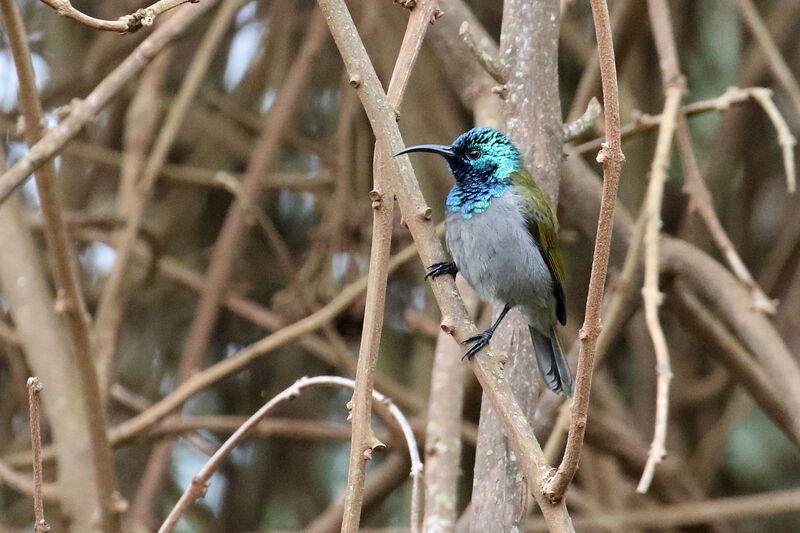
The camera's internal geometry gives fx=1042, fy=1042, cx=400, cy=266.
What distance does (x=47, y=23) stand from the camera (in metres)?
5.57

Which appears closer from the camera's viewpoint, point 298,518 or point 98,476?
point 98,476

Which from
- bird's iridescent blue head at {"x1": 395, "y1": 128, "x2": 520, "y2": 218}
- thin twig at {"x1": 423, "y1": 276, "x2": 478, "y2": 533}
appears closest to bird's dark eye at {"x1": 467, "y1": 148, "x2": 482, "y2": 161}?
bird's iridescent blue head at {"x1": 395, "y1": 128, "x2": 520, "y2": 218}

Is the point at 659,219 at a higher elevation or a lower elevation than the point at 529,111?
lower

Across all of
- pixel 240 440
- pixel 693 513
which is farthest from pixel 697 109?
pixel 240 440

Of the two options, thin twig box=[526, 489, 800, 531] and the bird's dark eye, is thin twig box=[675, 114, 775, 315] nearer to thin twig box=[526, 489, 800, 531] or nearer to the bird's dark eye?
the bird's dark eye

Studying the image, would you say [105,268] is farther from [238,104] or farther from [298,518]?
[298,518]

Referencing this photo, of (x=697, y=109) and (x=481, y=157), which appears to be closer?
(x=481, y=157)

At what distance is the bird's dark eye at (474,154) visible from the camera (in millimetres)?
3131

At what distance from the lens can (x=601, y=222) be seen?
142 cm

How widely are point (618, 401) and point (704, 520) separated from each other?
0.87m

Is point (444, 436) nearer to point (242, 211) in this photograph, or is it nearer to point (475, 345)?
point (475, 345)

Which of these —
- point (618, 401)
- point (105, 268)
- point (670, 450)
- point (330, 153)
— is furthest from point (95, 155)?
point (670, 450)

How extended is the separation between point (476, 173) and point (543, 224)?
0.26 metres

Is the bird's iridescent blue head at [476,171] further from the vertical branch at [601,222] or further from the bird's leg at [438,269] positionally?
the vertical branch at [601,222]
